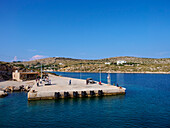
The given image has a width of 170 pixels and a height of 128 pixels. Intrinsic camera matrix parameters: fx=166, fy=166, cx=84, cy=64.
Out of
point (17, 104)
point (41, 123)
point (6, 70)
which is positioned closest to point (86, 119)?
point (41, 123)

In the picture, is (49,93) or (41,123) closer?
(41,123)

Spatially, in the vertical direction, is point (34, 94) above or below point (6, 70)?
below

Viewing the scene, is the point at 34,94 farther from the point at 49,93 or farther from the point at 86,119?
the point at 86,119

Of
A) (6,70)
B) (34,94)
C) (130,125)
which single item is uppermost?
(6,70)

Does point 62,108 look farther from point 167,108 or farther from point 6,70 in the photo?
point 6,70

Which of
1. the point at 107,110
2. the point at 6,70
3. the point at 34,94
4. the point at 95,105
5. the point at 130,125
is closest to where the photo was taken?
the point at 130,125

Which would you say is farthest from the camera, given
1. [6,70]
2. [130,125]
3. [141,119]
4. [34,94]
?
[6,70]

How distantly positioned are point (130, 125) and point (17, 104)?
20391mm

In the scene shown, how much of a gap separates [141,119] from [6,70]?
70443mm

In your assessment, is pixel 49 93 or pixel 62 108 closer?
pixel 62 108

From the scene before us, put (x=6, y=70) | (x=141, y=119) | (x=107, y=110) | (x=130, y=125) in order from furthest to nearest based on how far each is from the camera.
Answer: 1. (x=6, y=70)
2. (x=107, y=110)
3. (x=141, y=119)
4. (x=130, y=125)

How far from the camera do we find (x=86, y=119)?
21734 millimetres

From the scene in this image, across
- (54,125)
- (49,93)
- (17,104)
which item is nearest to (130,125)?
(54,125)

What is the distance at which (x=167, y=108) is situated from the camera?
27.2 meters
